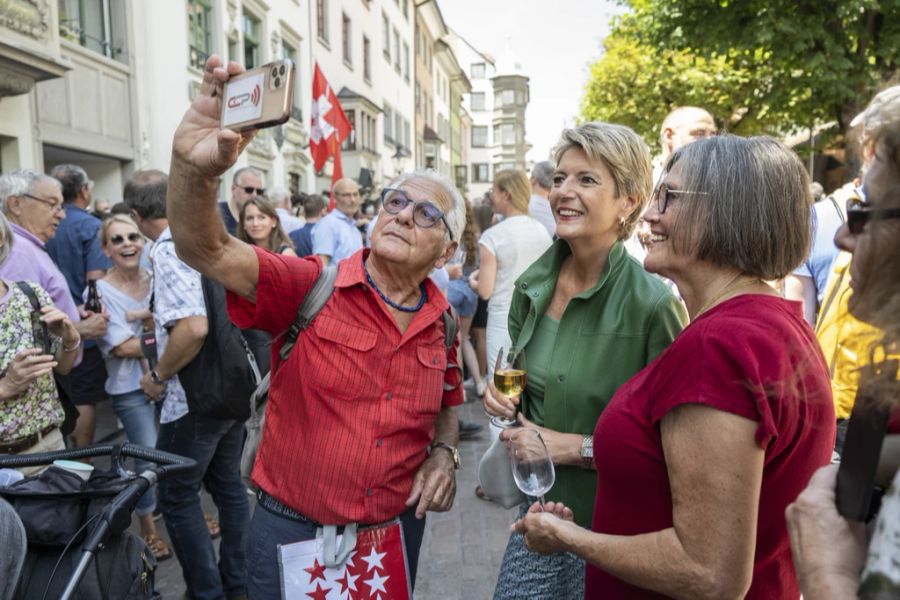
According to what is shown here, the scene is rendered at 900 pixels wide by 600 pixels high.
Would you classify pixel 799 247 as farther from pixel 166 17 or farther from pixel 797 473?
pixel 166 17


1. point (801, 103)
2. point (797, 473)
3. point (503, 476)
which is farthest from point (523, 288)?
point (801, 103)

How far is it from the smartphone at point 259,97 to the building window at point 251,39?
1519 cm

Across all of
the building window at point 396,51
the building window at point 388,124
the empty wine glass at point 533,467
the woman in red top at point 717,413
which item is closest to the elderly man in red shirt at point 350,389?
the empty wine glass at point 533,467

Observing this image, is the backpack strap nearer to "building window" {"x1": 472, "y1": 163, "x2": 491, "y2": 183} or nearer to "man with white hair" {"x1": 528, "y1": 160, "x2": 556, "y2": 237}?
"man with white hair" {"x1": 528, "y1": 160, "x2": 556, "y2": 237}

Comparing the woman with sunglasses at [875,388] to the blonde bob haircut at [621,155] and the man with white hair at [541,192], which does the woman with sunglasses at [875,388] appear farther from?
the man with white hair at [541,192]

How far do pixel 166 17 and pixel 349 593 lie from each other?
12.2 metres

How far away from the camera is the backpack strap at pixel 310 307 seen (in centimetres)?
217

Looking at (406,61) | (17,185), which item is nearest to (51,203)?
(17,185)

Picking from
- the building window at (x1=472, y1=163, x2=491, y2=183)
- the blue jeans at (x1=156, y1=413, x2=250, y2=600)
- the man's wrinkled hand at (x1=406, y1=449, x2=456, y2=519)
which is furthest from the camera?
the building window at (x1=472, y1=163, x2=491, y2=183)

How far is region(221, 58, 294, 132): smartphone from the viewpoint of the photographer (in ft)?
4.79

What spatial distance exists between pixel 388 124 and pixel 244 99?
29839 millimetres

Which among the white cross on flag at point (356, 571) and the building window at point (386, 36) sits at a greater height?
the building window at point (386, 36)

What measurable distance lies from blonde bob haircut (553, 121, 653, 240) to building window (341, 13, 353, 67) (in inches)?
884

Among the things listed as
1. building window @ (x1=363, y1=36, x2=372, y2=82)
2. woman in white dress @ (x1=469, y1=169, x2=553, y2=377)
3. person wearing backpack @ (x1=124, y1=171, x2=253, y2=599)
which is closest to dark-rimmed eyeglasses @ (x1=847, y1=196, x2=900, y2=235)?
person wearing backpack @ (x1=124, y1=171, x2=253, y2=599)
